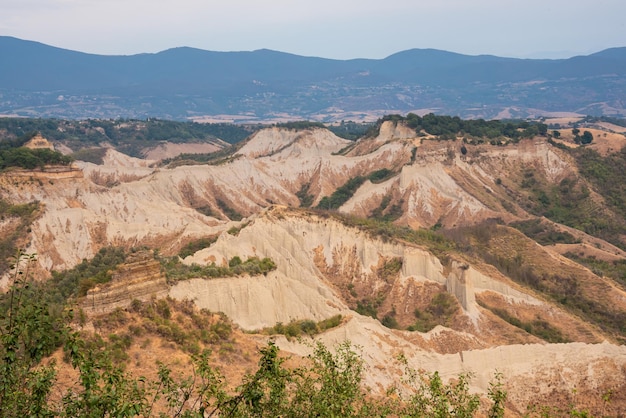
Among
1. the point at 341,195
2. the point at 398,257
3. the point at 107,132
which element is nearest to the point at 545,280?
the point at 398,257

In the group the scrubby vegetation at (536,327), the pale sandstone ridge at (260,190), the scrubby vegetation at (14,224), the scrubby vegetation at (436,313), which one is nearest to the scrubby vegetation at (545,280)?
the scrubby vegetation at (536,327)

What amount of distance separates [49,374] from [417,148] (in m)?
79.3

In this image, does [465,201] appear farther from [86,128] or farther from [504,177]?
[86,128]

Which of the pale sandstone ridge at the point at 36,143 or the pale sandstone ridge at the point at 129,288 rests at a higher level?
the pale sandstone ridge at the point at 129,288

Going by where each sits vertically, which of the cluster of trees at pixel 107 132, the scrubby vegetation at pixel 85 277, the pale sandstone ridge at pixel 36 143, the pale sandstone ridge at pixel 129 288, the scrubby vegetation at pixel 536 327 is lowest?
the cluster of trees at pixel 107 132

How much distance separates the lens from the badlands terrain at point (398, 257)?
28.7 m

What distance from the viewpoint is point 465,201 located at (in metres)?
71.6

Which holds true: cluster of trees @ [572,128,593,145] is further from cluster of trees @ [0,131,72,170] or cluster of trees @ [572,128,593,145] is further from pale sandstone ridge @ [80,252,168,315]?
pale sandstone ridge @ [80,252,168,315]

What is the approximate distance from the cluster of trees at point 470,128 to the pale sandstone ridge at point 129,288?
7113 centimetres

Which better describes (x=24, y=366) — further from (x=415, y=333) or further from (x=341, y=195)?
(x=341, y=195)

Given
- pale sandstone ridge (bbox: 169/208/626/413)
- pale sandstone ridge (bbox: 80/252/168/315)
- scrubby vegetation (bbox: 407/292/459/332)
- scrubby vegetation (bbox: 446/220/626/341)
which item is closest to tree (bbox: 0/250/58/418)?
pale sandstone ridge (bbox: 80/252/168/315)

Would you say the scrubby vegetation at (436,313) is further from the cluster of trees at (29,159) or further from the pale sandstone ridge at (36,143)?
the pale sandstone ridge at (36,143)

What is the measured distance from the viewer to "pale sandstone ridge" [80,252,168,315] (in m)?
21.4

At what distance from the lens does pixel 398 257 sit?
43.7 m
